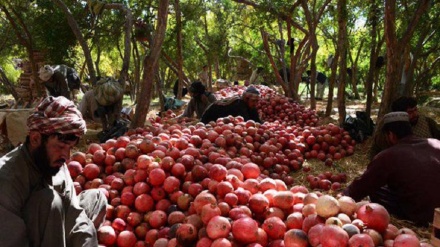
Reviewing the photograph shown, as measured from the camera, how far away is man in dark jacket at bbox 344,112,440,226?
119 inches

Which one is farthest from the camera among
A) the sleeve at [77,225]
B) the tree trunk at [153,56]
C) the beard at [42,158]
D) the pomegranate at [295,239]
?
the tree trunk at [153,56]

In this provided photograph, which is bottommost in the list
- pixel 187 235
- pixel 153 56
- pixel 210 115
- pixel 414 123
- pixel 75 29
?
pixel 187 235

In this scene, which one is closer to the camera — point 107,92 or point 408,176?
point 408,176

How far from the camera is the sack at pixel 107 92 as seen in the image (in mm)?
6047

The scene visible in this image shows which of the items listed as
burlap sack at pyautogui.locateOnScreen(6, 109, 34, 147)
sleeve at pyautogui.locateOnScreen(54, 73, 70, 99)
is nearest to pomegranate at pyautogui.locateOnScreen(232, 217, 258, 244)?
burlap sack at pyautogui.locateOnScreen(6, 109, 34, 147)

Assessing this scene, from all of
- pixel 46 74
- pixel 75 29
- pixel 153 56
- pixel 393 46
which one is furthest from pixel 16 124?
pixel 393 46

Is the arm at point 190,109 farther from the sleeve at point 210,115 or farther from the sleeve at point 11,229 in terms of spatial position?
the sleeve at point 11,229

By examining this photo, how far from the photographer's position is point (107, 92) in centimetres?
605

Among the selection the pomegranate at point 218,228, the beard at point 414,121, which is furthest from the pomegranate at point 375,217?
the beard at point 414,121

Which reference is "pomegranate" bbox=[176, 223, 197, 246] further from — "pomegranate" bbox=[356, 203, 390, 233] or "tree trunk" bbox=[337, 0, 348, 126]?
"tree trunk" bbox=[337, 0, 348, 126]

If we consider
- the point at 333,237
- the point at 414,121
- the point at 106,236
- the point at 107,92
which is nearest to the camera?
the point at 333,237

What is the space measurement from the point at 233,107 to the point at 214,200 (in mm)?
3873

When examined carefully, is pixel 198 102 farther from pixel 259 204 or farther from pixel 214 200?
pixel 259 204

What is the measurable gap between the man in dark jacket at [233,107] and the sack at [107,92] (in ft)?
5.00
